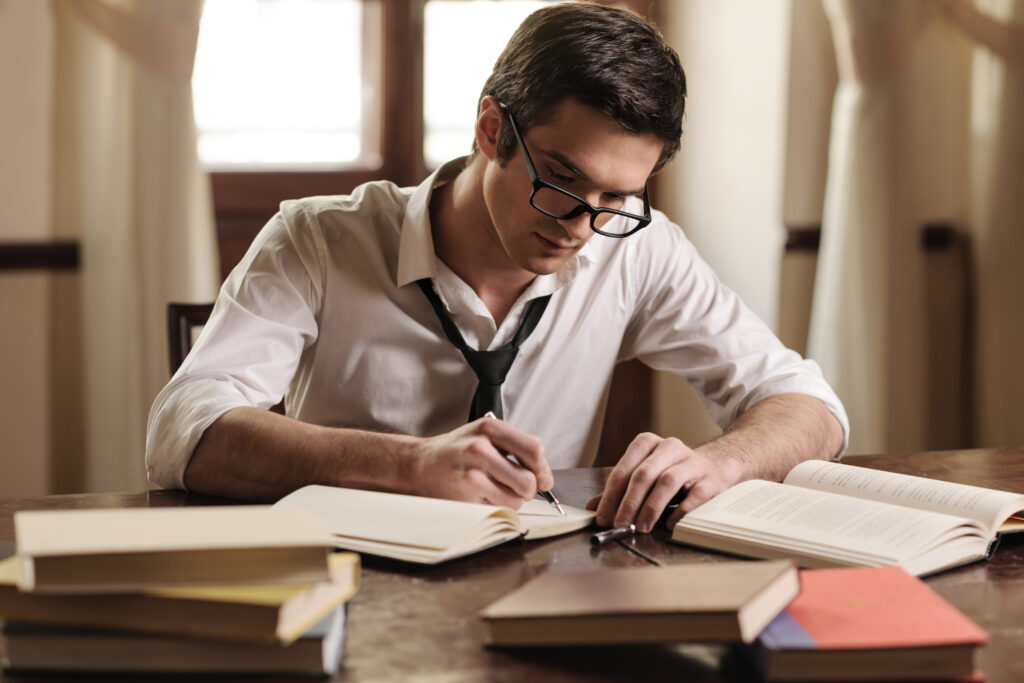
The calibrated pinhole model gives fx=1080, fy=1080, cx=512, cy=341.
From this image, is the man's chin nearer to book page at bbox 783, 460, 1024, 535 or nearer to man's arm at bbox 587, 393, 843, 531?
man's arm at bbox 587, 393, 843, 531

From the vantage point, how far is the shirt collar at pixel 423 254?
6.04ft

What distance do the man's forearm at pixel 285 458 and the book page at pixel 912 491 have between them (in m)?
0.57

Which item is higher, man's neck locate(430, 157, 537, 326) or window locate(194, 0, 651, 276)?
window locate(194, 0, 651, 276)

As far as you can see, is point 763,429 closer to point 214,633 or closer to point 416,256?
point 416,256

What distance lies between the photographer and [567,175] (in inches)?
64.2

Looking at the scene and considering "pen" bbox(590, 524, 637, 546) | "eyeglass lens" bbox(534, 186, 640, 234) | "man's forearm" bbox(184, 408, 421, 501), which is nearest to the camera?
"pen" bbox(590, 524, 637, 546)

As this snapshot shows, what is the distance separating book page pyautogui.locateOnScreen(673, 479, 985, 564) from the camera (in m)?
1.19

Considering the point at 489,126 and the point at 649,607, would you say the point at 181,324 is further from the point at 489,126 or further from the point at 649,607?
the point at 649,607

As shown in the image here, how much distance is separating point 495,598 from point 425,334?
32.7 inches

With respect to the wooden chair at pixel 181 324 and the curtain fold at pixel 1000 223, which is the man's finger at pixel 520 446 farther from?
the curtain fold at pixel 1000 223

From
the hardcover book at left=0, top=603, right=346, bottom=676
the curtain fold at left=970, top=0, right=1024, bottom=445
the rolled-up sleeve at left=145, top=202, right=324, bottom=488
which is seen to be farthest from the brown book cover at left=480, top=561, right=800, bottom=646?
the curtain fold at left=970, top=0, right=1024, bottom=445

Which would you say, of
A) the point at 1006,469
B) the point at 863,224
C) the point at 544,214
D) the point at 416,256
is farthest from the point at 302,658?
the point at 863,224

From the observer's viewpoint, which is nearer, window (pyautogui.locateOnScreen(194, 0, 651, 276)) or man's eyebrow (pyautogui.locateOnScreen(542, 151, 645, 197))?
man's eyebrow (pyautogui.locateOnScreen(542, 151, 645, 197))

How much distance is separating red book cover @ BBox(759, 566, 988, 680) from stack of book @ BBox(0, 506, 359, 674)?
1.24 feet
